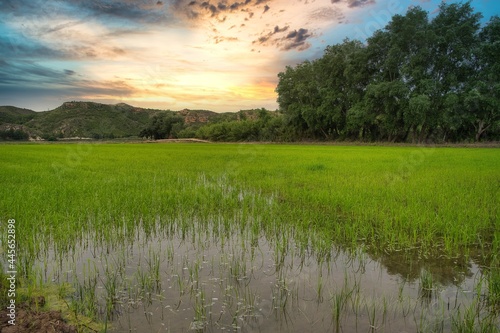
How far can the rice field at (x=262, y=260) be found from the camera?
10.1 ft

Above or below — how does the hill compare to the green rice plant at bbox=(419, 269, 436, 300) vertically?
above

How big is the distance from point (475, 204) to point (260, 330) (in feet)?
21.6

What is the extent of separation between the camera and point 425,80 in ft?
122

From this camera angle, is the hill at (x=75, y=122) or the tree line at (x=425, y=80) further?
the hill at (x=75, y=122)

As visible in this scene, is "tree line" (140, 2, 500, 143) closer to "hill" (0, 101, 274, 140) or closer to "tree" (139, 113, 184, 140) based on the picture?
"hill" (0, 101, 274, 140)

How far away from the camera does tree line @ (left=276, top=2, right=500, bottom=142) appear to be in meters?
35.9

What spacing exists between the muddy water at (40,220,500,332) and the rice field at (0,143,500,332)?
2 cm

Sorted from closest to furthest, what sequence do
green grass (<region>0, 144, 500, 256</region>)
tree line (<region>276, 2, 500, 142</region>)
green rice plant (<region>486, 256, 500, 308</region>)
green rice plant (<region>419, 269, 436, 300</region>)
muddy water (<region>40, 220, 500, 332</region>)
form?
muddy water (<region>40, 220, 500, 332</region>) < green rice plant (<region>486, 256, 500, 308</region>) < green rice plant (<region>419, 269, 436, 300</region>) < green grass (<region>0, 144, 500, 256</region>) < tree line (<region>276, 2, 500, 142</region>)

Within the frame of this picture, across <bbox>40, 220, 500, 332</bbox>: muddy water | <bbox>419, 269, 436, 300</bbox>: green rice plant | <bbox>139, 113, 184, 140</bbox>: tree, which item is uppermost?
<bbox>139, 113, 184, 140</bbox>: tree

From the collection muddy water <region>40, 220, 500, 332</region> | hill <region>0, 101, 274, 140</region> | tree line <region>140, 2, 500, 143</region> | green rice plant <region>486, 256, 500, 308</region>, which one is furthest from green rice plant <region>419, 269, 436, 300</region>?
hill <region>0, 101, 274, 140</region>

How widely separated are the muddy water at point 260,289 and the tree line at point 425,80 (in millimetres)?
35623

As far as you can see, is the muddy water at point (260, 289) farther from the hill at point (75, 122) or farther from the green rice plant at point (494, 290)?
the hill at point (75, 122)

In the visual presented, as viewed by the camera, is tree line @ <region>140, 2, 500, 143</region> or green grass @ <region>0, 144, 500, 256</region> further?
tree line @ <region>140, 2, 500, 143</region>

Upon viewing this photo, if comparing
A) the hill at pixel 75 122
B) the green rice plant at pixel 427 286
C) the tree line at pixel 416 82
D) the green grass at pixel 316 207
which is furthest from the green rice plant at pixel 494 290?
the hill at pixel 75 122
